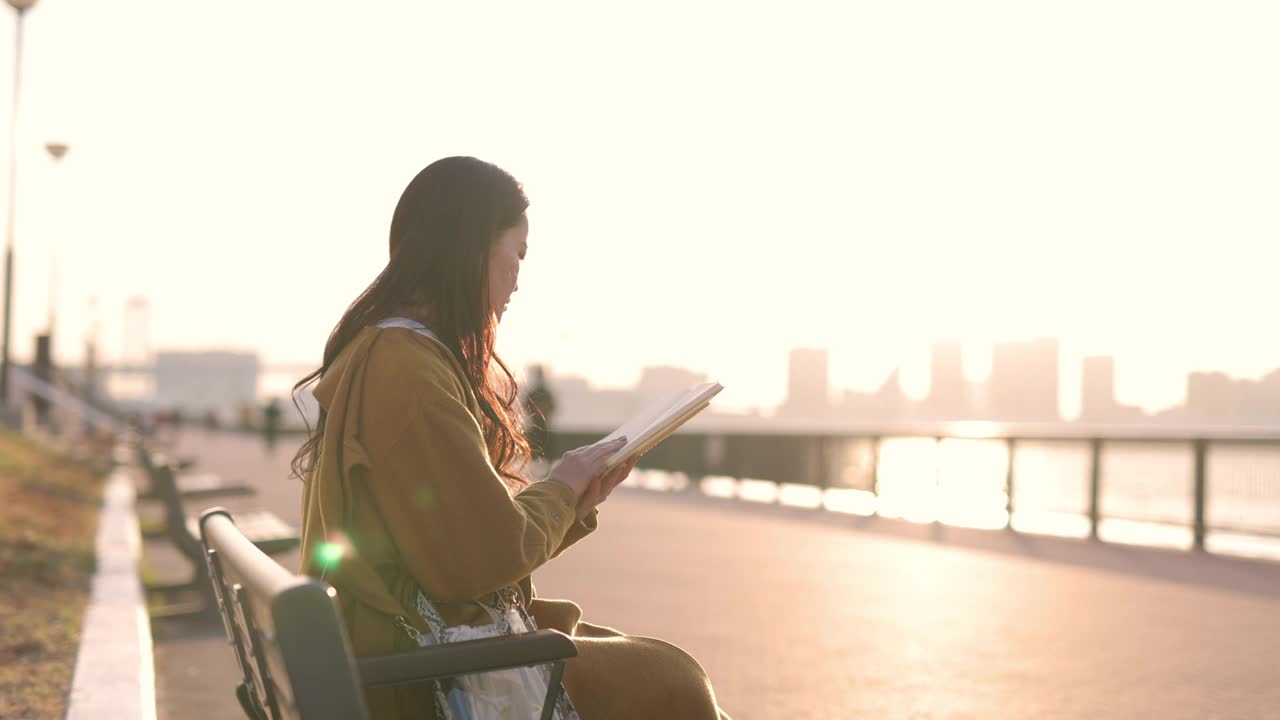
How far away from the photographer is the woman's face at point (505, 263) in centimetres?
274

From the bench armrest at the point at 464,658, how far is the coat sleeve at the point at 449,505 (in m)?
0.11

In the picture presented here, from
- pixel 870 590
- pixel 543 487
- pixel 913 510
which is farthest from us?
pixel 913 510

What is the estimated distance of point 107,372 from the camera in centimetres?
12394

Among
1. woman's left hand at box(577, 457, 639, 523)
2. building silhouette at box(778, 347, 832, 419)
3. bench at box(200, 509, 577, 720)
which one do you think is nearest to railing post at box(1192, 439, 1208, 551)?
building silhouette at box(778, 347, 832, 419)

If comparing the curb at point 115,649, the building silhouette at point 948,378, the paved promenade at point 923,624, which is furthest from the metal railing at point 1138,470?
the building silhouette at point 948,378

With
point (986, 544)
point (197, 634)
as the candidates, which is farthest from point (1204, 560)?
point (197, 634)

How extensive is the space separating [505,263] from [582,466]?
449 mm

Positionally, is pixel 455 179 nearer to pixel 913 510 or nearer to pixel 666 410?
pixel 666 410

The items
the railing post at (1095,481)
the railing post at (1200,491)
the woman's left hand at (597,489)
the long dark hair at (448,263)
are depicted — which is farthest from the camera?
the railing post at (1095,481)

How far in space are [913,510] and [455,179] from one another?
14.6 m

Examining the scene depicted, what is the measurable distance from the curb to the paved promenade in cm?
20

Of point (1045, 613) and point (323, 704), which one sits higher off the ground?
point (323, 704)

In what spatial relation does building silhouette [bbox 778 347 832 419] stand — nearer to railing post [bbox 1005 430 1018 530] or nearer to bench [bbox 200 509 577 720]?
railing post [bbox 1005 430 1018 530]

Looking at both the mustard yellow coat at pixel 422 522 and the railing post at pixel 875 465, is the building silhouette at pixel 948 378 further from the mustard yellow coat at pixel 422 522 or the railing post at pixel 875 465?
the mustard yellow coat at pixel 422 522
